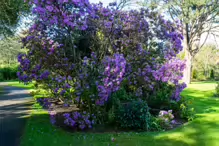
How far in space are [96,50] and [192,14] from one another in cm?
1319

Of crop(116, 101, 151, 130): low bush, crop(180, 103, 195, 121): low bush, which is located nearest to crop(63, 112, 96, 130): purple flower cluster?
crop(116, 101, 151, 130): low bush

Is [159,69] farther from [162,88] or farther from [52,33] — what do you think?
[52,33]

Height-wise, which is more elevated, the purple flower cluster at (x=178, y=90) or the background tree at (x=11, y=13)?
the background tree at (x=11, y=13)

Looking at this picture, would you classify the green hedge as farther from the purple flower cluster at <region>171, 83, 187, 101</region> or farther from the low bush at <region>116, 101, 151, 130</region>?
the low bush at <region>116, 101, 151, 130</region>

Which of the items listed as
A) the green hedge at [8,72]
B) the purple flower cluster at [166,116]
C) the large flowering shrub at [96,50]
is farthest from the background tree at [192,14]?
the green hedge at [8,72]

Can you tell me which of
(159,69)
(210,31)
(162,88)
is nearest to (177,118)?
(162,88)

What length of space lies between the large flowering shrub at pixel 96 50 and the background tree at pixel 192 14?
10.1 m

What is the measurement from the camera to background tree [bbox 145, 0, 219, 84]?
17547 millimetres

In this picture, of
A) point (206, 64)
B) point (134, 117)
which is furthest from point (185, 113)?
point (206, 64)

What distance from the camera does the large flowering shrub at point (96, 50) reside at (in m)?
5.90

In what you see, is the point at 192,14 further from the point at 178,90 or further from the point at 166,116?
the point at 166,116

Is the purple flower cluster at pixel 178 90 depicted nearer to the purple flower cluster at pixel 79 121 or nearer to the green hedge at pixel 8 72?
the purple flower cluster at pixel 79 121

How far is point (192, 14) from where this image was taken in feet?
58.1

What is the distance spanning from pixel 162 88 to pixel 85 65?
3.87 meters
